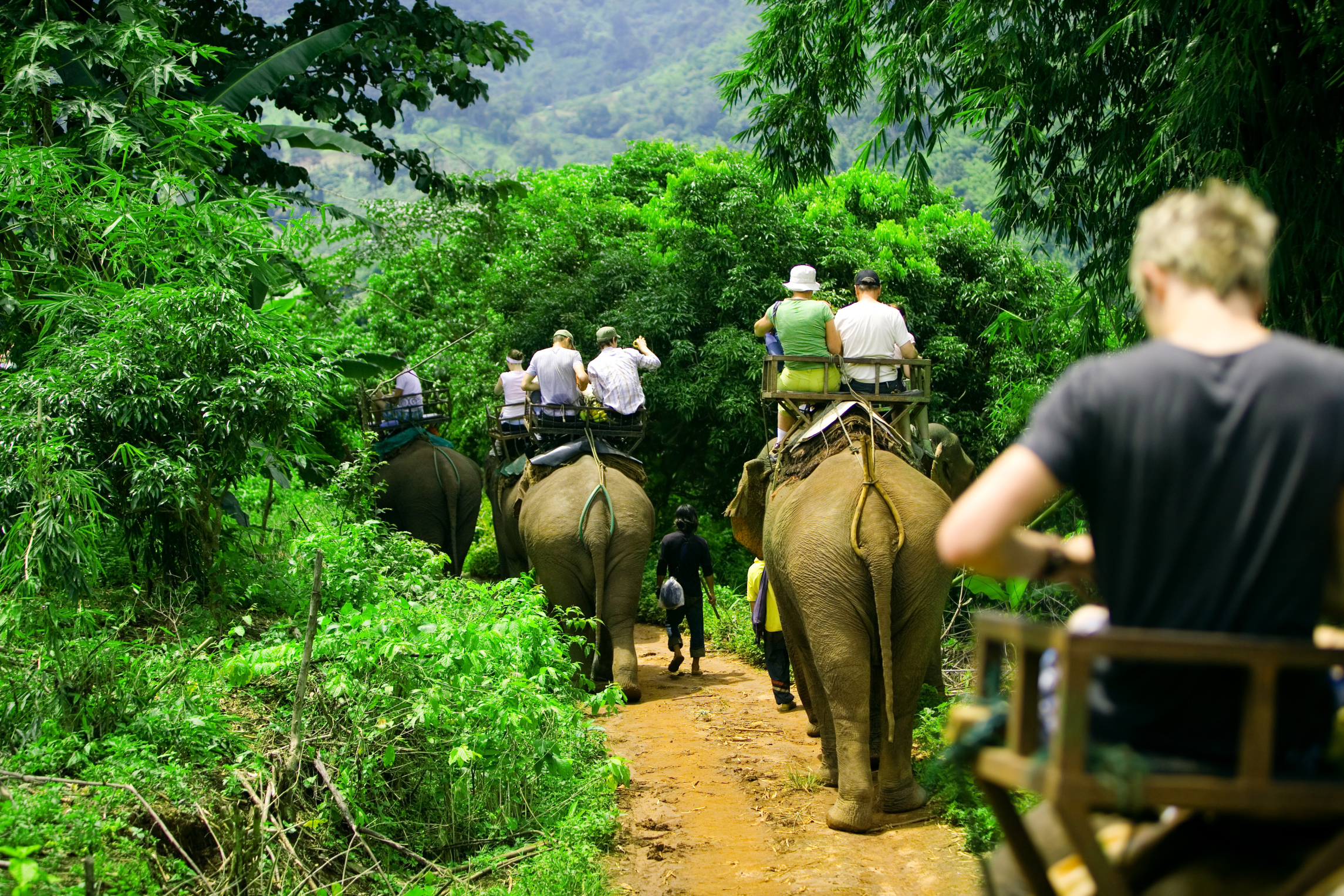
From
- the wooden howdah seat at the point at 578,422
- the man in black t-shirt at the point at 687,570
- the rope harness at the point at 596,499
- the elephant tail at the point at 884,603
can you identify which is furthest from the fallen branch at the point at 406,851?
the man in black t-shirt at the point at 687,570

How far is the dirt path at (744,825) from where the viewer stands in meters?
5.67

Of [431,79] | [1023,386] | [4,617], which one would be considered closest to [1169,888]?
[4,617]

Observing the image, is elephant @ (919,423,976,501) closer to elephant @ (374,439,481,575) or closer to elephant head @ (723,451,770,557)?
elephant head @ (723,451,770,557)

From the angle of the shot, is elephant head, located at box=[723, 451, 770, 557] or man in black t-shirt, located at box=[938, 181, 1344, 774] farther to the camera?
elephant head, located at box=[723, 451, 770, 557]

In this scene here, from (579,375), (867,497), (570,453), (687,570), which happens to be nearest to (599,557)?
(570,453)

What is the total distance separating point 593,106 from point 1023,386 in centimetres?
11133

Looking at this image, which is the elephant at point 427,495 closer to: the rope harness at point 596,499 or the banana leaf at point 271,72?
the rope harness at point 596,499

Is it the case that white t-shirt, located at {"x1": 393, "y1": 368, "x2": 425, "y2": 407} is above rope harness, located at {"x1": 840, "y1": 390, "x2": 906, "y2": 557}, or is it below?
above

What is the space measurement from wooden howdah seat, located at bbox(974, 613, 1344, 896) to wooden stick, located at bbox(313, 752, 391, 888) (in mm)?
3735

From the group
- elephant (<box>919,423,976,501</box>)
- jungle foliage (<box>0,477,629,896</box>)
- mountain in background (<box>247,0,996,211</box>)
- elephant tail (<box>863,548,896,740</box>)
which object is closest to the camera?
jungle foliage (<box>0,477,629,896</box>)

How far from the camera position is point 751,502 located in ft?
30.0

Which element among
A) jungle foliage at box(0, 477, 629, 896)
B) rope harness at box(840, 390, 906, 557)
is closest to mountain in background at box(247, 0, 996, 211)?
rope harness at box(840, 390, 906, 557)

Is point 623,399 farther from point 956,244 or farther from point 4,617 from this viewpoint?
point 956,244

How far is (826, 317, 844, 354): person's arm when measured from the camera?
795 cm
